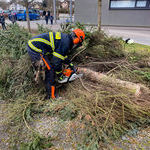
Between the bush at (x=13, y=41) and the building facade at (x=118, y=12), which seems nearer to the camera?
the bush at (x=13, y=41)

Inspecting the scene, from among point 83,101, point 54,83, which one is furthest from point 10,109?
point 83,101

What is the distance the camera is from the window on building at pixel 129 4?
13953 mm

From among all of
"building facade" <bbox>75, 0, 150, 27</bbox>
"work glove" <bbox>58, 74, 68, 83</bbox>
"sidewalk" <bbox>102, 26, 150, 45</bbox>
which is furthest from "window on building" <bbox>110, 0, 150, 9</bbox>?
"work glove" <bbox>58, 74, 68, 83</bbox>

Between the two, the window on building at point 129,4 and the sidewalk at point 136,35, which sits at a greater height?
the window on building at point 129,4

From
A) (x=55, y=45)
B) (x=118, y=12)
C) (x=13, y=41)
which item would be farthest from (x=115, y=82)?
(x=118, y=12)

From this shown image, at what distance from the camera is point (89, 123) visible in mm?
2475

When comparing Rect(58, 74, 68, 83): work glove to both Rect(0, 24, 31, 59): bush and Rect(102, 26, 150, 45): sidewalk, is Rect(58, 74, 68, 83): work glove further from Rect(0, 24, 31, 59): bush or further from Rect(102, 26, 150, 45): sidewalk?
Rect(102, 26, 150, 45): sidewalk

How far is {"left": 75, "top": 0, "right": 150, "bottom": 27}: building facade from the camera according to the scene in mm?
14266

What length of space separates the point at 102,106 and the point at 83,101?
0.38 m

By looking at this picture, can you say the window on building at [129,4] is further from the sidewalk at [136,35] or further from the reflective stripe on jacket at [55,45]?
the reflective stripe on jacket at [55,45]

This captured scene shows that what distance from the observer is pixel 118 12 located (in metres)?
15.0

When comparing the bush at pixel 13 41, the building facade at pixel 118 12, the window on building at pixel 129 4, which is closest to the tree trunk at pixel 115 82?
the bush at pixel 13 41

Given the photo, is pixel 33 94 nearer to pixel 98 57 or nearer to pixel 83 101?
pixel 83 101

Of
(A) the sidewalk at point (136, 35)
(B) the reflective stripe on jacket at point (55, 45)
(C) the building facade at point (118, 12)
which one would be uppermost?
(C) the building facade at point (118, 12)
